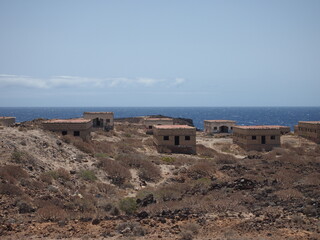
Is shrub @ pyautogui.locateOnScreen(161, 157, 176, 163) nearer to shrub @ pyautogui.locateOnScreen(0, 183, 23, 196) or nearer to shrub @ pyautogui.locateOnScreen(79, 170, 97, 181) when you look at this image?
shrub @ pyautogui.locateOnScreen(79, 170, 97, 181)

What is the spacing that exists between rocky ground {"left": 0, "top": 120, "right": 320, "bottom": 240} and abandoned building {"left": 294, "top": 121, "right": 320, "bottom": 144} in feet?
53.2

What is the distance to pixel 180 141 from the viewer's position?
35250 mm

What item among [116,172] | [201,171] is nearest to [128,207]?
[116,172]

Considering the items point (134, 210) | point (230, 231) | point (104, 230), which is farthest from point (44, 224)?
point (230, 231)

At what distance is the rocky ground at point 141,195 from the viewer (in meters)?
12.5

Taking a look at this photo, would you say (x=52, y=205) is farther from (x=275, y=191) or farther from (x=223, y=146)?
(x=223, y=146)

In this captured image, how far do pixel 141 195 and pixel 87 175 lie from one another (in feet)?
13.0

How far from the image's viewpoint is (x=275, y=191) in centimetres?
1833

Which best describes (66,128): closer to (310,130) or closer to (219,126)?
(310,130)

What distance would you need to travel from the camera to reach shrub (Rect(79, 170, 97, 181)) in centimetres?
2109

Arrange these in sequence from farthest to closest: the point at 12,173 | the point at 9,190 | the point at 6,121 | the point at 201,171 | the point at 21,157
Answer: the point at 6,121
the point at 201,171
the point at 21,157
the point at 12,173
the point at 9,190

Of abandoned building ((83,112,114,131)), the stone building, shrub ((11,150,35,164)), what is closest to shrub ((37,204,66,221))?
shrub ((11,150,35,164))

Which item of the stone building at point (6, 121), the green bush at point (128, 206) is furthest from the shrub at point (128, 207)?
the stone building at point (6, 121)

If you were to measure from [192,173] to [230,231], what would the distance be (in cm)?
1228
